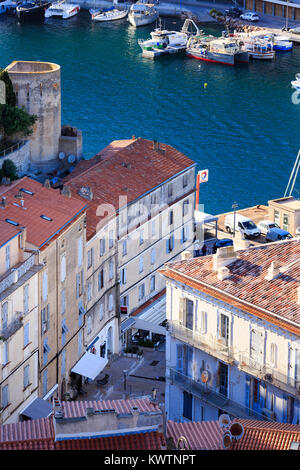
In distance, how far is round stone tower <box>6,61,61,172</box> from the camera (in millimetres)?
102688

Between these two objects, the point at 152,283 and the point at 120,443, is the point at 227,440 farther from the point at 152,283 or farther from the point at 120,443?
the point at 152,283

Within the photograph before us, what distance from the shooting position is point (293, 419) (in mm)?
63219

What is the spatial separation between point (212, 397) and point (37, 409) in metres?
12.1

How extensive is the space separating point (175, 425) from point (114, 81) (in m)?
127

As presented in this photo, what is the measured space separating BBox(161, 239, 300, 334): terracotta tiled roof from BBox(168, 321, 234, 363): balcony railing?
298cm

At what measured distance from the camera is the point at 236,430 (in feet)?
168

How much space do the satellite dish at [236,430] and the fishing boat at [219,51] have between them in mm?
141224

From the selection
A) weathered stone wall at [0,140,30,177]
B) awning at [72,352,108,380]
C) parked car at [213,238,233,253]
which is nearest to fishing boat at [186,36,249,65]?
parked car at [213,238,233,253]

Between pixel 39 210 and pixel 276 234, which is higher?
pixel 39 210

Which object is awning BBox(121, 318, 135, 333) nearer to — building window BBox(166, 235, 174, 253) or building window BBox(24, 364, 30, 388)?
building window BBox(166, 235, 174, 253)

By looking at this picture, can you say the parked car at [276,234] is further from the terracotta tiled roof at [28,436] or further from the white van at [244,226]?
the terracotta tiled roof at [28,436]

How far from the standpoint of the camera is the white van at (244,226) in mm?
110375

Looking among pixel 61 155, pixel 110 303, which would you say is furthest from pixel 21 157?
pixel 110 303

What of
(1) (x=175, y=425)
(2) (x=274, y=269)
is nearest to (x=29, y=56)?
(2) (x=274, y=269)
